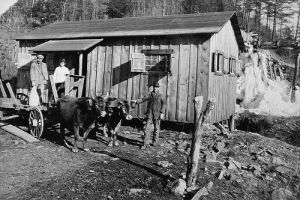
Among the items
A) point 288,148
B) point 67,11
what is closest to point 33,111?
point 288,148

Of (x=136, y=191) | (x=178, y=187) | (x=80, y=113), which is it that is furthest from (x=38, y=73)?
(x=178, y=187)

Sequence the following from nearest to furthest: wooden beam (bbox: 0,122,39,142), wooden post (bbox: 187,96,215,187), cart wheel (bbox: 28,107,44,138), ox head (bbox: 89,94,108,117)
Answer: wooden post (bbox: 187,96,215,187) < ox head (bbox: 89,94,108,117) < wooden beam (bbox: 0,122,39,142) < cart wheel (bbox: 28,107,44,138)

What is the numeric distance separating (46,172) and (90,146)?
8.60 feet

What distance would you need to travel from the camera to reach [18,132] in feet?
35.4

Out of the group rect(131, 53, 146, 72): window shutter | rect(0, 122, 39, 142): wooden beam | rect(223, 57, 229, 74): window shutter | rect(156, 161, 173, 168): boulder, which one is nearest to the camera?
rect(156, 161, 173, 168): boulder

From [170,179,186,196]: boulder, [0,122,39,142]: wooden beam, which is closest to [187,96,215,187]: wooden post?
[170,179,186,196]: boulder

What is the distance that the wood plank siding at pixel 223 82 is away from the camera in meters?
12.6

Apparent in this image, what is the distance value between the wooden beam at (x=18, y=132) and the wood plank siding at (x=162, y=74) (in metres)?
3.25

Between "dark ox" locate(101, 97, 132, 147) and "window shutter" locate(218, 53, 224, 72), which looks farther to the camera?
"window shutter" locate(218, 53, 224, 72)

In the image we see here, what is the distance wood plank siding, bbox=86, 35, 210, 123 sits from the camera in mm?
11961

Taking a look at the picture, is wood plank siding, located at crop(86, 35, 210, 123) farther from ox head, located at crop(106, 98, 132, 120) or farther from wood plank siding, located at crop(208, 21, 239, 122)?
ox head, located at crop(106, 98, 132, 120)

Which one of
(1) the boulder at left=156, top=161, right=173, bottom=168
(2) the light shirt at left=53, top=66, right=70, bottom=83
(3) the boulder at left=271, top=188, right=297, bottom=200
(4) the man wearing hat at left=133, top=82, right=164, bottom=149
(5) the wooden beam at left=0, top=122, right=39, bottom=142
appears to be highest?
(2) the light shirt at left=53, top=66, right=70, bottom=83

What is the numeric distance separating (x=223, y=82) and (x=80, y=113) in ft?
25.3

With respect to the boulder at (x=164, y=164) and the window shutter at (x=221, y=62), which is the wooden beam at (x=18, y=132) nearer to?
the boulder at (x=164, y=164)
